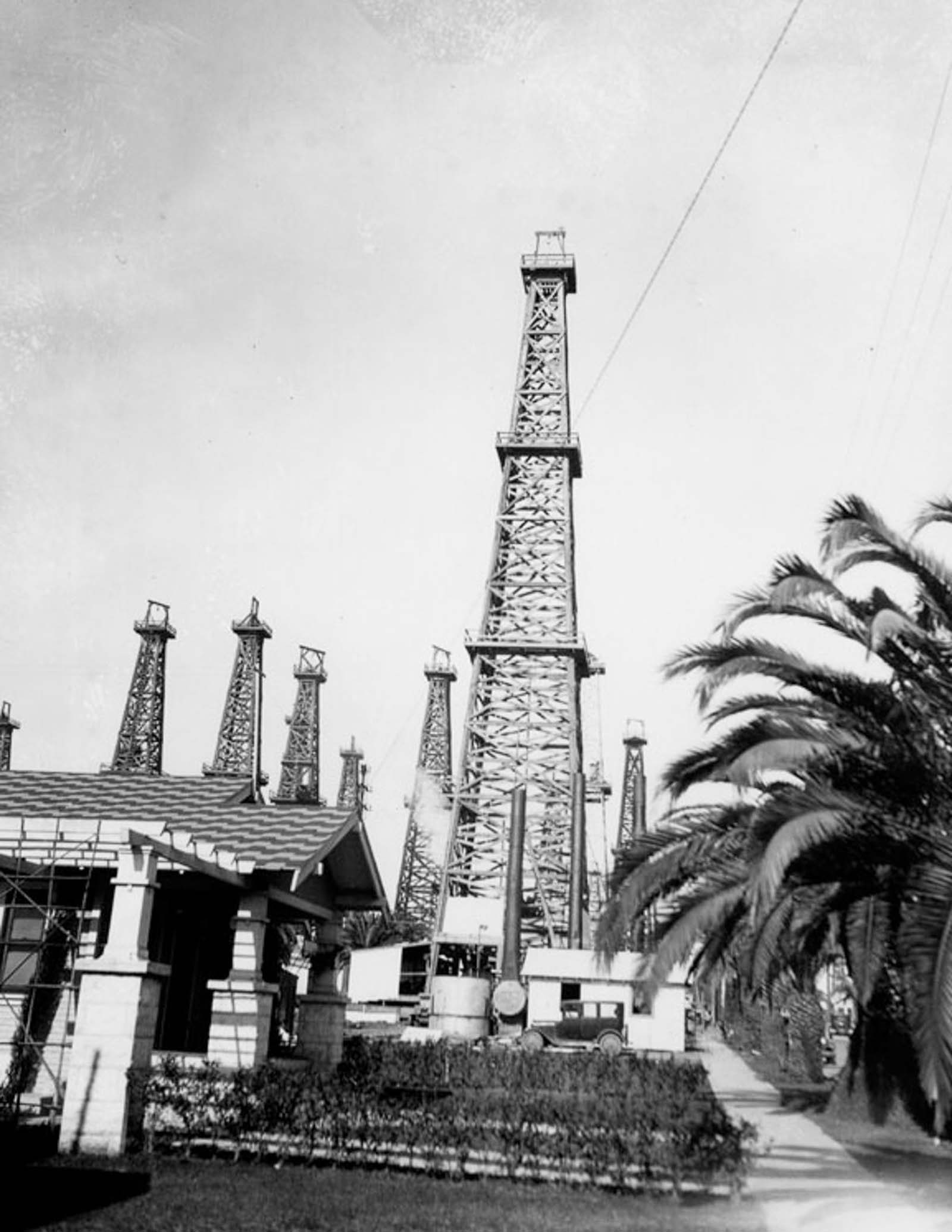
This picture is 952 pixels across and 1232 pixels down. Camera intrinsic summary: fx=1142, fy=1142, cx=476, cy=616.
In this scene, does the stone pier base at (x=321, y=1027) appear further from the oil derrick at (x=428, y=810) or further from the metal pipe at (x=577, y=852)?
the oil derrick at (x=428, y=810)

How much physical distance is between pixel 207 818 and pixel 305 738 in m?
59.9

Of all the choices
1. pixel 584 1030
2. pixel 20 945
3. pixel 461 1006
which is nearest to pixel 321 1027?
pixel 20 945

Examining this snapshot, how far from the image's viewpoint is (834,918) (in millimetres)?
14633

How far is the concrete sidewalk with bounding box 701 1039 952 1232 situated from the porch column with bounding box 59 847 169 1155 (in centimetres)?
577

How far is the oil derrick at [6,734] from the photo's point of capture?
80.2 meters

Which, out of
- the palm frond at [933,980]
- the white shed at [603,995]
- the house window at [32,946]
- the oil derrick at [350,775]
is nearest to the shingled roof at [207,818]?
the house window at [32,946]

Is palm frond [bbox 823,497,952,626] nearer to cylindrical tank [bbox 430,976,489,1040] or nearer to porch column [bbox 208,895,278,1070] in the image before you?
porch column [bbox 208,895,278,1070]

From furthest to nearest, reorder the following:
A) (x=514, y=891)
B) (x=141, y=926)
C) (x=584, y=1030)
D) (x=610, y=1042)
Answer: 1. (x=514, y=891)
2. (x=584, y=1030)
3. (x=610, y=1042)
4. (x=141, y=926)

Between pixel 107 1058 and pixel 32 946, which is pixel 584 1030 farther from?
pixel 107 1058

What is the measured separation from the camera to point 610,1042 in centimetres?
2948

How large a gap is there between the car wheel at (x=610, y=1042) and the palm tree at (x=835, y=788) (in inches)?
675

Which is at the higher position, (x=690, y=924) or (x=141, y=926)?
(x=690, y=924)

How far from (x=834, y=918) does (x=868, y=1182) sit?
396 centimetres

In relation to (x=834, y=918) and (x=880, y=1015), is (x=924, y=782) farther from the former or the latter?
(x=880, y=1015)
